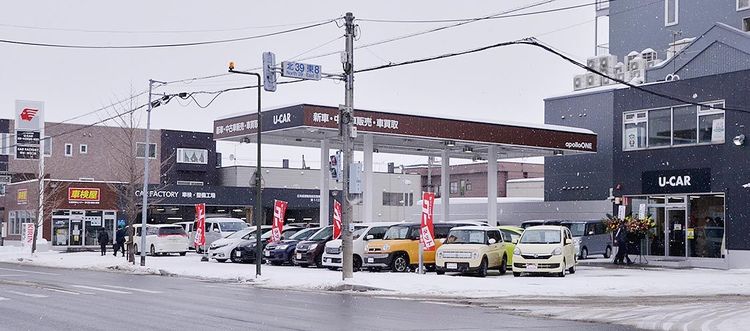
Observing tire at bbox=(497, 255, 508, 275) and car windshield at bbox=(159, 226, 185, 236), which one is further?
car windshield at bbox=(159, 226, 185, 236)

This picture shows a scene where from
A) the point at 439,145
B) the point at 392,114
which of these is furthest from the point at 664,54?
the point at 392,114

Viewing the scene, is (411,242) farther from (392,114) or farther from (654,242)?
(654,242)

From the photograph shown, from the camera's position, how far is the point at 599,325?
15.3 m

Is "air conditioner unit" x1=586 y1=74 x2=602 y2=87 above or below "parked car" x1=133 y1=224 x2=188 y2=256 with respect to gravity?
above

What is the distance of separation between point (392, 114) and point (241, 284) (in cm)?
1356

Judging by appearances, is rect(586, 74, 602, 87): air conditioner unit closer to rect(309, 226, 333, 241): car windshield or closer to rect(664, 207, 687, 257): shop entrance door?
rect(664, 207, 687, 257): shop entrance door

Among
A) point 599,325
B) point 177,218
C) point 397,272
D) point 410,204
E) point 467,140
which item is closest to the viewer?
point 599,325

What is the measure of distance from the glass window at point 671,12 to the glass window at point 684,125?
532 inches

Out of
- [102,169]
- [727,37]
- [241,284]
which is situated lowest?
[241,284]

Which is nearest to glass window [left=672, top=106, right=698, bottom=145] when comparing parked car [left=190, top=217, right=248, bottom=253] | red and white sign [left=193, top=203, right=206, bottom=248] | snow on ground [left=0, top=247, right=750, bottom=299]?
snow on ground [left=0, top=247, right=750, bottom=299]

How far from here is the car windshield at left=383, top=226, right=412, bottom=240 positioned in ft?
103

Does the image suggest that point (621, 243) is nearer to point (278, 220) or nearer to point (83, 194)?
point (278, 220)

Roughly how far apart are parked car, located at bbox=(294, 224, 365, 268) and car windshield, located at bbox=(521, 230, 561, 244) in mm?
8422

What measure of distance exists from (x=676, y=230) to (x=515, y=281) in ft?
41.7
